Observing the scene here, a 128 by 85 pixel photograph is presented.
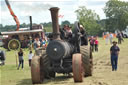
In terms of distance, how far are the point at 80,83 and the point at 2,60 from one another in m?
9.59

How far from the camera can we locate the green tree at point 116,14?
95500 millimetres

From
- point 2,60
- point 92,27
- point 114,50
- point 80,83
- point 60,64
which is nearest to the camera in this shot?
point 80,83

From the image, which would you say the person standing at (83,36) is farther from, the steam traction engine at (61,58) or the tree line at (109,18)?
the tree line at (109,18)

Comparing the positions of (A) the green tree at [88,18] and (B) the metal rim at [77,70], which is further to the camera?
(A) the green tree at [88,18]

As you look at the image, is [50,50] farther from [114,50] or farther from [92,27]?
[92,27]

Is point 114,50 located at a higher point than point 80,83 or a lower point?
higher

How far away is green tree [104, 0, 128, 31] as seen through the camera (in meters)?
95.5

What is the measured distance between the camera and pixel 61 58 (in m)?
9.99

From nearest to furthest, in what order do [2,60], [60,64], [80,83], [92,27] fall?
1. [80,83]
2. [60,64]
3. [2,60]
4. [92,27]

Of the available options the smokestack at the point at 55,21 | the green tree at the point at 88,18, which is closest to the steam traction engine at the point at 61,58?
the smokestack at the point at 55,21

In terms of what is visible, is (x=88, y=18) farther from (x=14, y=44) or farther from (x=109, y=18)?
(x=14, y=44)

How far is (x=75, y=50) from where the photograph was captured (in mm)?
10688

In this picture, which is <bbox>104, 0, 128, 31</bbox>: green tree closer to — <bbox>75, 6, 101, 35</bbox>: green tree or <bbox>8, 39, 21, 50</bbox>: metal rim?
<bbox>75, 6, 101, 35</bbox>: green tree

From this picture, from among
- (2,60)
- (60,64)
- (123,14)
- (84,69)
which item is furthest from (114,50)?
(123,14)
